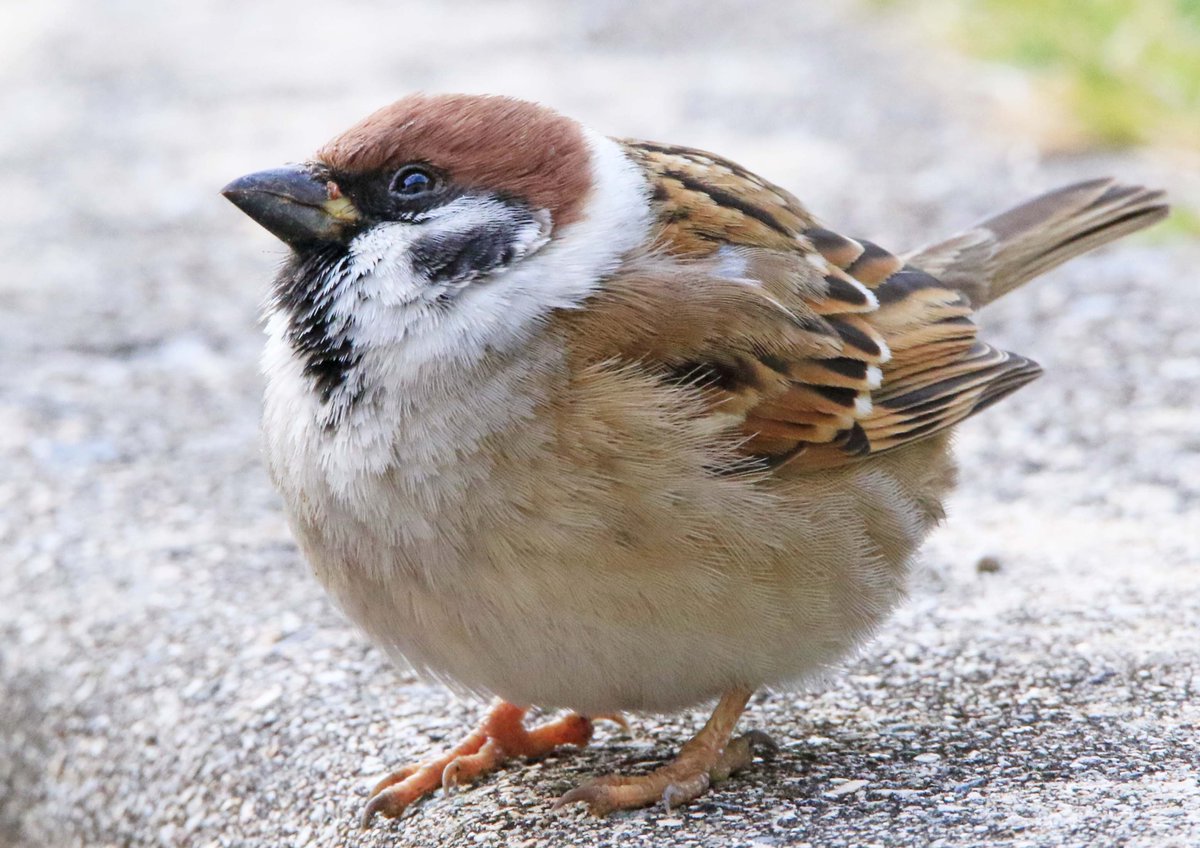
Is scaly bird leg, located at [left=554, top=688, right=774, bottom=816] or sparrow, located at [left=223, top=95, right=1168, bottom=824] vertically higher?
sparrow, located at [left=223, top=95, right=1168, bottom=824]

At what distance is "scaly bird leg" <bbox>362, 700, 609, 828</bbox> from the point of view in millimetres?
2895

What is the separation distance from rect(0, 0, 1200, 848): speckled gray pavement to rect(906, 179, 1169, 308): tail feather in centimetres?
61

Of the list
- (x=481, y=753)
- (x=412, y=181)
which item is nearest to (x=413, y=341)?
(x=412, y=181)

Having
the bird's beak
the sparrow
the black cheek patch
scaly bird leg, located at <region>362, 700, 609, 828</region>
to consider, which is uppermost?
the bird's beak

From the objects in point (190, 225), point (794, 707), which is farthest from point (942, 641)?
point (190, 225)

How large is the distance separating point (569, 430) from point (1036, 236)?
1703mm

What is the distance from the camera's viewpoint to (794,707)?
10.8 feet

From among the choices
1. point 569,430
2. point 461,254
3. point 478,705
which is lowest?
point 478,705

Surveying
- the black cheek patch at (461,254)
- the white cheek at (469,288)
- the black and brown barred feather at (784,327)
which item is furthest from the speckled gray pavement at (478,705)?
the black cheek patch at (461,254)

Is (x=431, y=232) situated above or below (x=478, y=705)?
above

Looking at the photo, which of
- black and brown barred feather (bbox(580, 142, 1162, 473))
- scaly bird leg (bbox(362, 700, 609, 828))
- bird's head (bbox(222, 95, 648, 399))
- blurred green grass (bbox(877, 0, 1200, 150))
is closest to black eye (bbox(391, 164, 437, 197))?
bird's head (bbox(222, 95, 648, 399))

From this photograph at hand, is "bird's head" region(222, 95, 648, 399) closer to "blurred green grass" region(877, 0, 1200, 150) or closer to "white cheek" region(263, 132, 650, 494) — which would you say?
"white cheek" region(263, 132, 650, 494)

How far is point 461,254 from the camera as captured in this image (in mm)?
2857

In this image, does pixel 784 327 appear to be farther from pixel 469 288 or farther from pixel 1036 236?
pixel 1036 236
